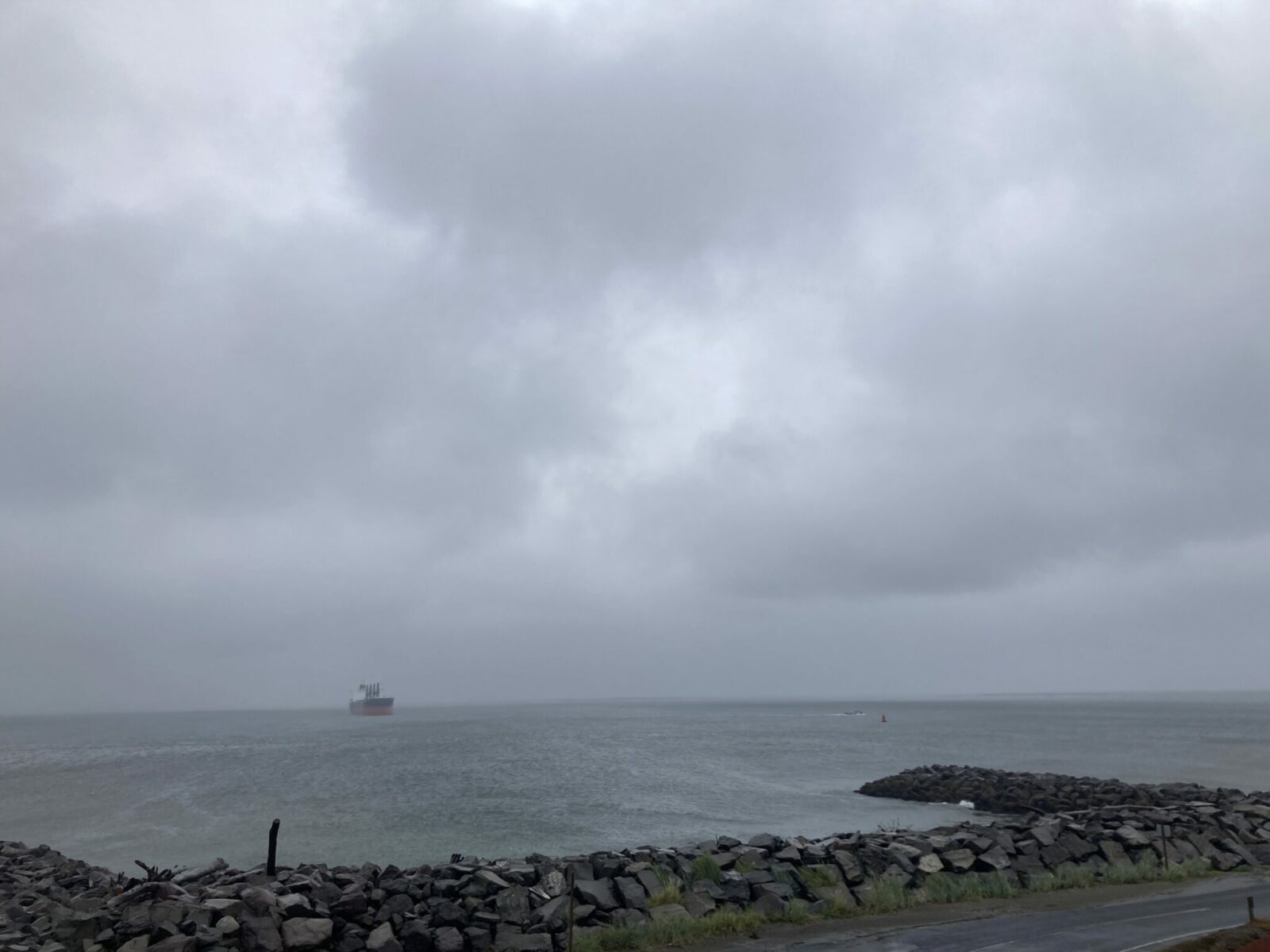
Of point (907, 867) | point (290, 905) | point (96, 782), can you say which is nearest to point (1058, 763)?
point (907, 867)

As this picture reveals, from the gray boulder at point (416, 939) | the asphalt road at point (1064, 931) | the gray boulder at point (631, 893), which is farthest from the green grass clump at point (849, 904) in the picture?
the gray boulder at point (416, 939)

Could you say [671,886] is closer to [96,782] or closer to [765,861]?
[765,861]

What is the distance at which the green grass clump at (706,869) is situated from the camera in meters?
16.9

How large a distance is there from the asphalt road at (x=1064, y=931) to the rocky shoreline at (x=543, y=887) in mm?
2132

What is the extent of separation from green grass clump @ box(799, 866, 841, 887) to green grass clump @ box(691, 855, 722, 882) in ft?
5.21

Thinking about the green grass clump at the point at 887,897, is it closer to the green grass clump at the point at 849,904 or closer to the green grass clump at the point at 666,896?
the green grass clump at the point at 849,904

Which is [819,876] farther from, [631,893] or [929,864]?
[631,893]

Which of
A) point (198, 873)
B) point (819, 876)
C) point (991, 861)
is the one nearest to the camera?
point (819, 876)

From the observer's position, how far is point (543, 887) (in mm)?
15195

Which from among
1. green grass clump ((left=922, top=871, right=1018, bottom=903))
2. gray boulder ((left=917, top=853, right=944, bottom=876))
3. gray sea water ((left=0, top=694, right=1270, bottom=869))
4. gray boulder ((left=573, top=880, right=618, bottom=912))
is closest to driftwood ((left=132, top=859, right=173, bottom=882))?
gray boulder ((left=573, top=880, right=618, bottom=912))

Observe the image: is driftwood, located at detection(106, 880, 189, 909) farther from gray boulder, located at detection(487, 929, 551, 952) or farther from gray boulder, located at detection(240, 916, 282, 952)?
gray boulder, located at detection(487, 929, 551, 952)

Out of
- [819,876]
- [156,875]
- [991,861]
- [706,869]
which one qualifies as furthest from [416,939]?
[991,861]

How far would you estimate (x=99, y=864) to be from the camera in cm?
3075

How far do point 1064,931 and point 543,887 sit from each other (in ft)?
27.0
